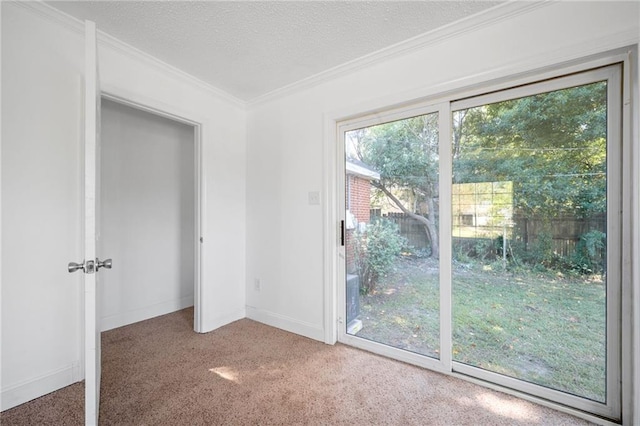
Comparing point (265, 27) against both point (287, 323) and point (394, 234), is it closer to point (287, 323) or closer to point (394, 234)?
point (394, 234)

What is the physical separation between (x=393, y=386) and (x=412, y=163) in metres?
1.62

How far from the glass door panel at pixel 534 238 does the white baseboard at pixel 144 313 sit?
10.1 feet

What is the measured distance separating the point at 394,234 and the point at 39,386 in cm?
264

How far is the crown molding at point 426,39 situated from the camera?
168 centimetres

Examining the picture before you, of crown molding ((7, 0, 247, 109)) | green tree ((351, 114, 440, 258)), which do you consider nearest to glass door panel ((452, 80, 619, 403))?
green tree ((351, 114, 440, 258))

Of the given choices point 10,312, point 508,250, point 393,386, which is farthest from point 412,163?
point 10,312

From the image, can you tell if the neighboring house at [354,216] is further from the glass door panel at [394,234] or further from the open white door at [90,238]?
the open white door at [90,238]

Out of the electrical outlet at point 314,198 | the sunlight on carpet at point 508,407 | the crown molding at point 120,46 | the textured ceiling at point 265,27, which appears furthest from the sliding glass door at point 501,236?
the crown molding at point 120,46

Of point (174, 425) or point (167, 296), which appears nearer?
point (174, 425)

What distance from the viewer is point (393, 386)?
73.8 inches

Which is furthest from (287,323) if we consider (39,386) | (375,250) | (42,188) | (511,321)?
(42,188)

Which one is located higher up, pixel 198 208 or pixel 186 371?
pixel 198 208

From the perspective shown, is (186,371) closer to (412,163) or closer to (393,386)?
(393,386)

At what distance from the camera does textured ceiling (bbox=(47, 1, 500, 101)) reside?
1.73 m
